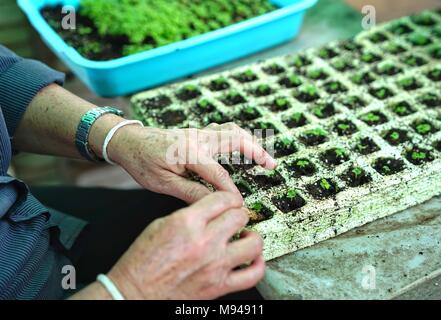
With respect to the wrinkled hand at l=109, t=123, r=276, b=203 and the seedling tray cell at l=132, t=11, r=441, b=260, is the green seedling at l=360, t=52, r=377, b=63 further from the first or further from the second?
the wrinkled hand at l=109, t=123, r=276, b=203

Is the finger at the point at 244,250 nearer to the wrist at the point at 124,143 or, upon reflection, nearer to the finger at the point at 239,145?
the finger at the point at 239,145

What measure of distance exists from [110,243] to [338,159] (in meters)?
0.62

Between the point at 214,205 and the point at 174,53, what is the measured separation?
0.71 metres

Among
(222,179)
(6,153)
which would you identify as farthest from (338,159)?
(6,153)

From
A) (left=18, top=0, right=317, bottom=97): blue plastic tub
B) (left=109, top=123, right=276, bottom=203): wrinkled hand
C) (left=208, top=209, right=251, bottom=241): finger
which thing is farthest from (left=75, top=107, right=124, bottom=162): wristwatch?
(left=208, top=209, right=251, bottom=241): finger

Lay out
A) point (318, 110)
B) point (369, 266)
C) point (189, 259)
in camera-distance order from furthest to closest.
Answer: point (318, 110) → point (369, 266) → point (189, 259)

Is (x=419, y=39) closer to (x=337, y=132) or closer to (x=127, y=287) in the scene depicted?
(x=337, y=132)

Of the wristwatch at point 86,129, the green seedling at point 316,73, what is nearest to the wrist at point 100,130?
the wristwatch at point 86,129

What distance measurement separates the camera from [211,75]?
148 centimetres

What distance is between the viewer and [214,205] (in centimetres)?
89

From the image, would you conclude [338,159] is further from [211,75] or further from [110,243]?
[110,243]

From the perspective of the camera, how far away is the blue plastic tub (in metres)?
1.43

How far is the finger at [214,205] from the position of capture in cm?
88

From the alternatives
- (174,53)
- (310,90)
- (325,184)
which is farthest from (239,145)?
(174,53)
